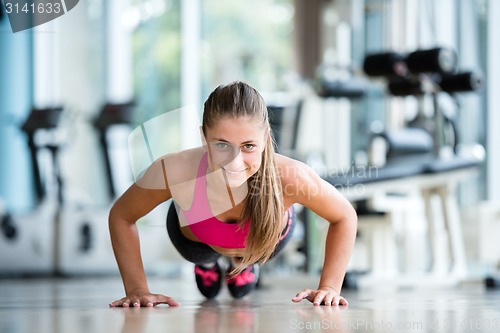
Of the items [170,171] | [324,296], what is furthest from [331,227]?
[170,171]

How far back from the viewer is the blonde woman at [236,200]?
1.89 meters

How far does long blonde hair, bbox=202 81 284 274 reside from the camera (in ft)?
6.06

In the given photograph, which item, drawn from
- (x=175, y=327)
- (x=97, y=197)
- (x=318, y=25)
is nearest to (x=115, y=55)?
(x=97, y=197)

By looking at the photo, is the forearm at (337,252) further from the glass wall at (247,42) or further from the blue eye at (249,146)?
the glass wall at (247,42)

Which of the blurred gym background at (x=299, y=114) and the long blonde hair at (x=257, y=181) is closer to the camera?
the long blonde hair at (x=257, y=181)

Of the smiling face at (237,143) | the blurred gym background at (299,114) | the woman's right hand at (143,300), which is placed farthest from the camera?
the blurred gym background at (299,114)

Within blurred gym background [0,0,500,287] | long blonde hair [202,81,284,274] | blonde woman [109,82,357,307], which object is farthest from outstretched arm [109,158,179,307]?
blurred gym background [0,0,500,287]

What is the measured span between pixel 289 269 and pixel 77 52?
2.79 meters

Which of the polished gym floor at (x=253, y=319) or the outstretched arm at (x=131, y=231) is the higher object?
the outstretched arm at (x=131, y=231)

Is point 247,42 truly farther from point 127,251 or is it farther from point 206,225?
point 127,251

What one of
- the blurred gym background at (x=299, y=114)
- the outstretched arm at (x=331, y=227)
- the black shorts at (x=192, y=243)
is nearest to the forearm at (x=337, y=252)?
the outstretched arm at (x=331, y=227)

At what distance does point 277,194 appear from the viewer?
1987 millimetres

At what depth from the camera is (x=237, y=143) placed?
183 centimetres

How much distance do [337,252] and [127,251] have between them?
0.53 m
